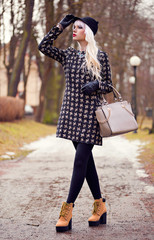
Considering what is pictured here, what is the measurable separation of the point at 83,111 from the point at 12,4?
461 centimetres

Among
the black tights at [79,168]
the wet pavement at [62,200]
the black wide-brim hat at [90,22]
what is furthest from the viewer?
the black wide-brim hat at [90,22]

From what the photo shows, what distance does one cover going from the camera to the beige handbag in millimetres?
3449

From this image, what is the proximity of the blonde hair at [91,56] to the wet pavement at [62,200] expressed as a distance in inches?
35.0

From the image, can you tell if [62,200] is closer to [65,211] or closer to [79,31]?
[65,211]

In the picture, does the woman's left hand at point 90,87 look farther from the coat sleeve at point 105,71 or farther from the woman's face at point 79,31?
the woman's face at point 79,31

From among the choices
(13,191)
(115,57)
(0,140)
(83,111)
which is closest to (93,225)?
(83,111)

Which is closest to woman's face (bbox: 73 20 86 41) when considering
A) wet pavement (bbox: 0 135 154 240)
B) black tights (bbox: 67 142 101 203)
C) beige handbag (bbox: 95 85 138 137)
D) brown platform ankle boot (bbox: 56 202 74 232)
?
beige handbag (bbox: 95 85 138 137)

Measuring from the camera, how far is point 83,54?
11.8 ft

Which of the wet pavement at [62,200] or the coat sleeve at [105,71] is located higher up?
the coat sleeve at [105,71]

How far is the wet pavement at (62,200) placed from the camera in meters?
3.32

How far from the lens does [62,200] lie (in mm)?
4594

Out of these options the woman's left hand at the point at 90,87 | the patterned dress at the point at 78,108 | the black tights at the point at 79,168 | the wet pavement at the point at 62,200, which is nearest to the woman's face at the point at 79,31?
the patterned dress at the point at 78,108

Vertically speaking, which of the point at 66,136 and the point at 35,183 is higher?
the point at 66,136

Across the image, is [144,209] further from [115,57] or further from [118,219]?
[115,57]
